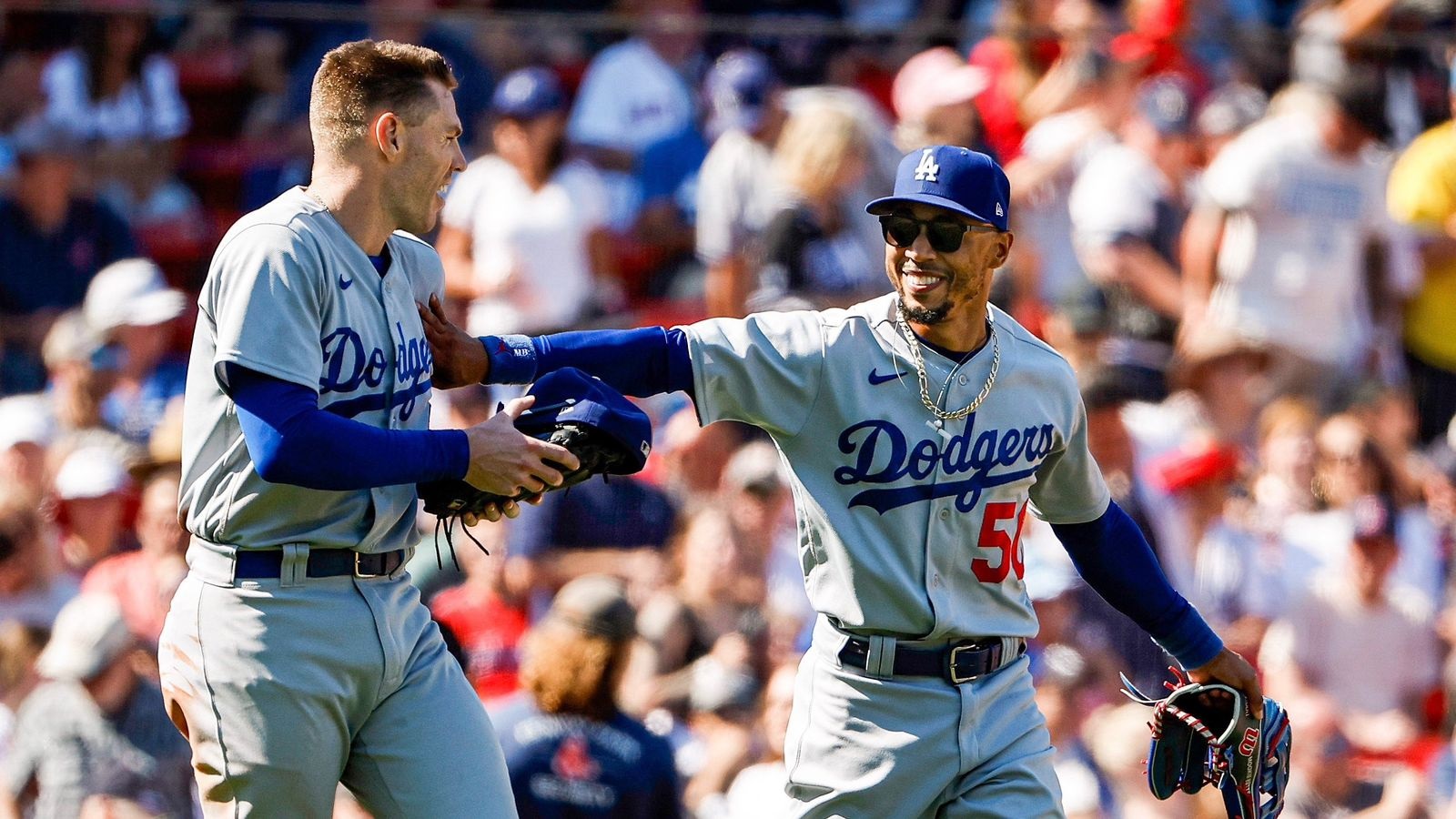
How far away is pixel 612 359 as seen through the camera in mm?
4148

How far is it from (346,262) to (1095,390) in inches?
161

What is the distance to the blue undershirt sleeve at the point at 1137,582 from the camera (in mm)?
4508

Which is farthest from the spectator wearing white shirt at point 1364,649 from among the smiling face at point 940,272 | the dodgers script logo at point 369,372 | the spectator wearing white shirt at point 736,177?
the dodgers script logo at point 369,372

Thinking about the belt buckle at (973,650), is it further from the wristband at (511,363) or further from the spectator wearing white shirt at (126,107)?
the spectator wearing white shirt at (126,107)

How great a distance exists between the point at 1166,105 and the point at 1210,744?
14.3 feet

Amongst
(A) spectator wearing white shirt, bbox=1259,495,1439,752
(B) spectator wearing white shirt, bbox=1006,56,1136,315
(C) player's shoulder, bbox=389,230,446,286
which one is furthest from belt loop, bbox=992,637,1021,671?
(B) spectator wearing white shirt, bbox=1006,56,1136,315

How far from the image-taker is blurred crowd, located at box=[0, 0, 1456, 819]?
23.0 feet

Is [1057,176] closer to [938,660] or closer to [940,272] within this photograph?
[940,272]

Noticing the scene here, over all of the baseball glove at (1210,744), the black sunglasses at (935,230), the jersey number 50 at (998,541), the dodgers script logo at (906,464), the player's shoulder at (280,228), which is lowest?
the baseball glove at (1210,744)

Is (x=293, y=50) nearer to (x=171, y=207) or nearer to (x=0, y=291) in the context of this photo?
(x=171, y=207)

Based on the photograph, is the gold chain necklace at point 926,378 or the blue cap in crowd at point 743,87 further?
the blue cap in crowd at point 743,87

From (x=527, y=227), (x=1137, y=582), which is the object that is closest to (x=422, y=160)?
(x=1137, y=582)

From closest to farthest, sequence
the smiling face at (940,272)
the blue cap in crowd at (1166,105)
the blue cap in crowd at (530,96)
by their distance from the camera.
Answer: the smiling face at (940,272), the blue cap in crowd at (530,96), the blue cap in crowd at (1166,105)

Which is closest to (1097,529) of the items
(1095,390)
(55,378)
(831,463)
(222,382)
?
(831,463)
